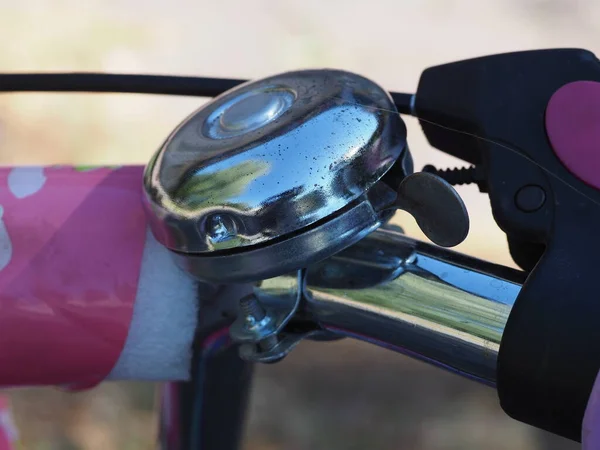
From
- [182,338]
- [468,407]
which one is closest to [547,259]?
[182,338]

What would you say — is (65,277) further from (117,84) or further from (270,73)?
(270,73)

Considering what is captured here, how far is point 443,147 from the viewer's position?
17.4 inches

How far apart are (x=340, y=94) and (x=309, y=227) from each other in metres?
0.07

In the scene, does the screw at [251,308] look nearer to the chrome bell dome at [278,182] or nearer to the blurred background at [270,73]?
the chrome bell dome at [278,182]

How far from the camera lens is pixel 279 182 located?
1.15 ft

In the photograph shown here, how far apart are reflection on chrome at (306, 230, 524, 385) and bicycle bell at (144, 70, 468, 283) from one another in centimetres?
4

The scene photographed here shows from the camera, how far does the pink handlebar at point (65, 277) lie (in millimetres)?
437

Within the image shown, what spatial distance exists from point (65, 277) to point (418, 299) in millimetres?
190

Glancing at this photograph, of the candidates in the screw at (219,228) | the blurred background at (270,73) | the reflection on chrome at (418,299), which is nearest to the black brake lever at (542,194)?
the reflection on chrome at (418,299)

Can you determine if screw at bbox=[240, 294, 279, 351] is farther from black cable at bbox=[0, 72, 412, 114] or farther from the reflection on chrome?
black cable at bbox=[0, 72, 412, 114]

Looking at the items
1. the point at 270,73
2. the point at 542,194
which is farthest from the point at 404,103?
the point at 270,73

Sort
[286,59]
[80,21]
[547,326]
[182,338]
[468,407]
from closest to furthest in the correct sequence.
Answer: [547,326], [182,338], [468,407], [286,59], [80,21]

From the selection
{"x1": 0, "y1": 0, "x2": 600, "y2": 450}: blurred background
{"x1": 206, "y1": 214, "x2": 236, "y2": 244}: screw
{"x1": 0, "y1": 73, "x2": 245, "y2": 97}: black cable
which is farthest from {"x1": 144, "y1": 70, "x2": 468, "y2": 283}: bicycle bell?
{"x1": 0, "y1": 0, "x2": 600, "y2": 450}: blurred background

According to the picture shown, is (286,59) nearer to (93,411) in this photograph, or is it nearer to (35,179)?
(93,411)
